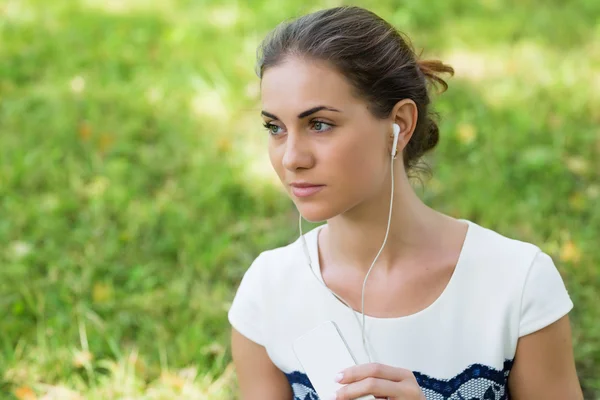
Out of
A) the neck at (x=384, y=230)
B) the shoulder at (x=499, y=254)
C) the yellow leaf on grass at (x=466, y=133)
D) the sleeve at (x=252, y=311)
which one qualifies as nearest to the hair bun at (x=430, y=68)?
the neck at (x=384, y=230)

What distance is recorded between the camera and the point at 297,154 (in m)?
1.82

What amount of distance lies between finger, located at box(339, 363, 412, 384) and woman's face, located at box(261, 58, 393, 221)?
1.13 feet

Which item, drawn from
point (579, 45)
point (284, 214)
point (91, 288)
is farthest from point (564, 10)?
point (91, 288)

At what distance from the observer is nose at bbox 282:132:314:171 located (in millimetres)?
1817

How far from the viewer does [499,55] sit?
4855mm

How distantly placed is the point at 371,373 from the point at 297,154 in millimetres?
476

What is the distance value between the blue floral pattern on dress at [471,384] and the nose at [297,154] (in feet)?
1.96

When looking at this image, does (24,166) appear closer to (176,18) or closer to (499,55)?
(176,18)

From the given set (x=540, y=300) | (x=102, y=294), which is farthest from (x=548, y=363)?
(x=102, y=294)

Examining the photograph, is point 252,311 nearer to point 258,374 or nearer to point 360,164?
point 258,374

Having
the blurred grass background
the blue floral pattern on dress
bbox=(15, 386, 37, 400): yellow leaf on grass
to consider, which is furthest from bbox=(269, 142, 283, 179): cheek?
bbox=(15, 386, 37, 400): yellow leaf on grass

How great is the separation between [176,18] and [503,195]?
255 centimetres

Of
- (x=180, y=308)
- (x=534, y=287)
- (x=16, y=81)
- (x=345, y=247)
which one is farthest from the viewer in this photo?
(x=16, y=81)

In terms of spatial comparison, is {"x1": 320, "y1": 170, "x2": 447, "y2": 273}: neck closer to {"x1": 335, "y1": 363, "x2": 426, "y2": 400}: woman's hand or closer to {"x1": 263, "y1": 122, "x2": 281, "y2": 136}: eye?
{"x1": 263, "y1": 122, "x2": 281, "y2": 136}: eye
